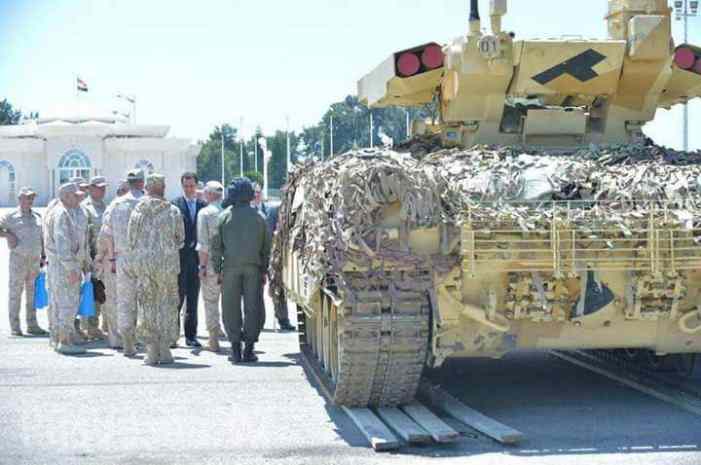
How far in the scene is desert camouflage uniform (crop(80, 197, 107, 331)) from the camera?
1368 centimetres

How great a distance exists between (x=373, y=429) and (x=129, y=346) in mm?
4865

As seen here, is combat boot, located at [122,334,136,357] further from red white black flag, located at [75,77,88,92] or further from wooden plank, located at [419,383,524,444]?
red white black flag, located at [75,77,88,92]

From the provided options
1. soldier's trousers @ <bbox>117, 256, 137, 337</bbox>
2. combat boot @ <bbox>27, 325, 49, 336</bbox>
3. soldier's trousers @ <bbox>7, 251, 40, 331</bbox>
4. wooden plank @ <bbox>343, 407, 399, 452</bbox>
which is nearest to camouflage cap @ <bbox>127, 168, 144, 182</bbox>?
soldier's trousers @ <bbox>117, 256, 137, 337</bbox>

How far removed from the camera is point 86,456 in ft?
25.1

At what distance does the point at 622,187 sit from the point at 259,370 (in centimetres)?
413

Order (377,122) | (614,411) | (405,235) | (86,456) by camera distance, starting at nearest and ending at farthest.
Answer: (86,456)
(405,235)
(614,411)
(377,122)

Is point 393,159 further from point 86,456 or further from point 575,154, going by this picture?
point 86,456

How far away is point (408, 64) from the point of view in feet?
35.8

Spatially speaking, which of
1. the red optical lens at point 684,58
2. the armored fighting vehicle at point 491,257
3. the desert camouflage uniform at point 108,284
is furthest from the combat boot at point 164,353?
the red optical lens at point 684,58

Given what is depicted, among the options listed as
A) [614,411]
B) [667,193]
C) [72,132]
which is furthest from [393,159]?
[72,132]

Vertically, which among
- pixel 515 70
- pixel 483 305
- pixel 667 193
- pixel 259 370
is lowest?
pixel 259 370

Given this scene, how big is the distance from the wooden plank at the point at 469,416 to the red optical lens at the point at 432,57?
280cm

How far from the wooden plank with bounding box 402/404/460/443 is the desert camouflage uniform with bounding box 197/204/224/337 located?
14.1 ft

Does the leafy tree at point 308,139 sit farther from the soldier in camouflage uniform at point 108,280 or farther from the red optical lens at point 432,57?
the soldier in camouflage uniform at point 108,280
